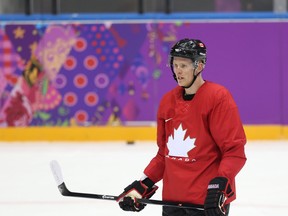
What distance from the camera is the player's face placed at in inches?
95.3

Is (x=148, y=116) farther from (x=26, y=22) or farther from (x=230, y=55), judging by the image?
(x=26, y=22)

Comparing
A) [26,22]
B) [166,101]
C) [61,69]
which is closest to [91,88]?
[61,69]

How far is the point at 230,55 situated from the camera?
830 cm

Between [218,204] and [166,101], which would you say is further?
[166,101]

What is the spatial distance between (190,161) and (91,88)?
19.4ft

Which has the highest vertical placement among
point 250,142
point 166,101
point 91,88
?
point 166,101

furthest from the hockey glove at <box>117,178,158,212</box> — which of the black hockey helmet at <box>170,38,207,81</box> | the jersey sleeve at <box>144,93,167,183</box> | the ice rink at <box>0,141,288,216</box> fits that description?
the ice rink at <box>0,141,288,216</box>

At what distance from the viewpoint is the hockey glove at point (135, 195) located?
2.55 m

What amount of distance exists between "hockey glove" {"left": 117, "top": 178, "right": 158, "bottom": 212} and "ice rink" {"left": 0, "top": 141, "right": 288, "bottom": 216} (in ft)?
5.10

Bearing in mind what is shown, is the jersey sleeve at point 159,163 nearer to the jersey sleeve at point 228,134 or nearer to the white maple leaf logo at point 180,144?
the white maple leaf logo at point 180,144

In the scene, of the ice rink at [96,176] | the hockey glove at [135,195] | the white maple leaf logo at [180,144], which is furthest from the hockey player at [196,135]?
the ice rink at [96,176]

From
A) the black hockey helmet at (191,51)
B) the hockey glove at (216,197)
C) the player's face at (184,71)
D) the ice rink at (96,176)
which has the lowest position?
the ice rink at (96,176)

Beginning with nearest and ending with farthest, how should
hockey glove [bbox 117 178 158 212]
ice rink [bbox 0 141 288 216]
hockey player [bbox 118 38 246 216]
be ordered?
hockey player [bbox 118 38 246 216] → hockey glove [bbox 117 178 158 212] → ice rink [bbox 0 141 288 216]

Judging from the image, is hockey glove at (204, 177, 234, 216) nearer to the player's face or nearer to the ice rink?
the player's face
